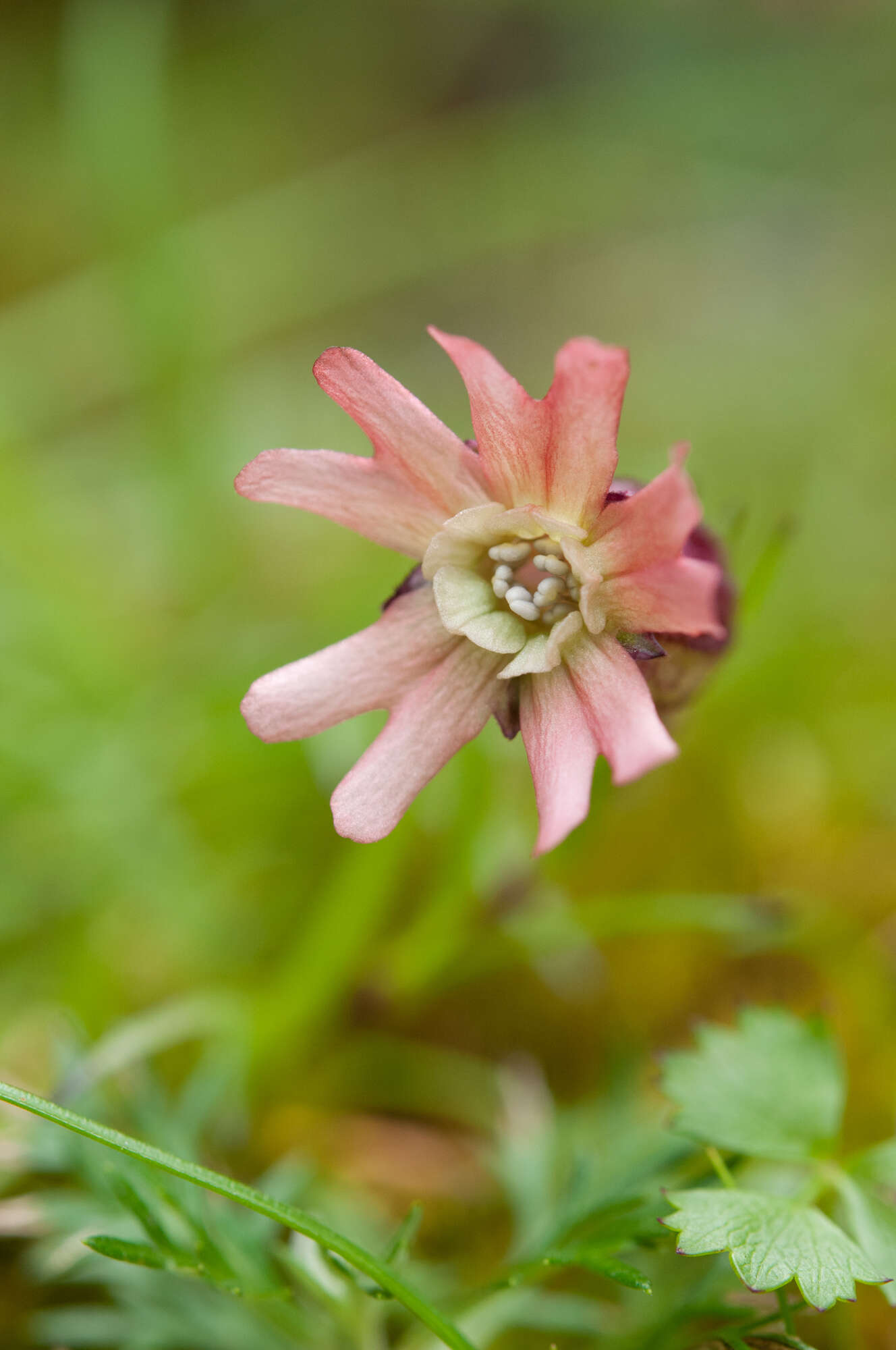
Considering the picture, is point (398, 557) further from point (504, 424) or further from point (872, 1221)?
point (872, 1221)

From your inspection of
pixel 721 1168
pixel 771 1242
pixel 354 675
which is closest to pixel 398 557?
pixel 354 675

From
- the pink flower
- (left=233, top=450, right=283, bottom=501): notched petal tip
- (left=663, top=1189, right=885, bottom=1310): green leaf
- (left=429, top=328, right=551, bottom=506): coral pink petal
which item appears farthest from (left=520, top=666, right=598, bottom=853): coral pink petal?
(left=663, top=1189, right=885, bottom=1310): green leaf

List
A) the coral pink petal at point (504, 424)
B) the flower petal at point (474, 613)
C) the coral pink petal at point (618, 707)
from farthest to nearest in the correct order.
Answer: the flower petal at point (474, 613) < the coral pink petal at point (504, 424) < the coral pink petal at point (618, 707)

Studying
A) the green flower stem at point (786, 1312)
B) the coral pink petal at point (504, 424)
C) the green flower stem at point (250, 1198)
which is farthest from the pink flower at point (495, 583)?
the green flower stem at point (786, 1312)

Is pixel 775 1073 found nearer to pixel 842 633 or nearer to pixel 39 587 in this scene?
pixel 842 633

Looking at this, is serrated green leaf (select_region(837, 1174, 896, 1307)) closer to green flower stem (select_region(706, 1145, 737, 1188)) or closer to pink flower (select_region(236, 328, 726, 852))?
green flower stem (select_region(706, 1145, 737, 1188))

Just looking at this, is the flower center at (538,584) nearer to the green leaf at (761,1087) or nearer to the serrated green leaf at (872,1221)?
the green leaf at (761,1087)
